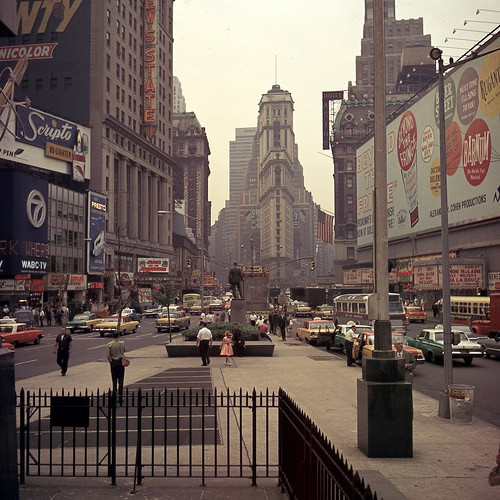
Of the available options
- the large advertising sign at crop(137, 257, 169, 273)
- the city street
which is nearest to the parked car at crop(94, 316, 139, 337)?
the city street

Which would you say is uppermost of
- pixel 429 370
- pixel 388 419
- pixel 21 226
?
pixel 21 226

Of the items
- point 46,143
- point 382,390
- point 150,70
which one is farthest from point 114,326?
point 150,70

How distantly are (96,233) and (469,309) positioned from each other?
57.8m

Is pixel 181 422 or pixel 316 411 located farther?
pixel 316 411

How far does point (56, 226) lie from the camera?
252ft

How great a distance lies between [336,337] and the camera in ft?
106

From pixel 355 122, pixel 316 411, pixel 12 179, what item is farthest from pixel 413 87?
pixel 316 411

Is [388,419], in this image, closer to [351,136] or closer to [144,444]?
[144,444]

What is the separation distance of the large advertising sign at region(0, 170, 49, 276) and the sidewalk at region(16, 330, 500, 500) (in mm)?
44272

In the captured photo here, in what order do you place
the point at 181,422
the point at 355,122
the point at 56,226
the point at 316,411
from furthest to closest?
1. the point at 355,122
2. the point at 56,226
3. the point at 316,411
4. the point at 181,422

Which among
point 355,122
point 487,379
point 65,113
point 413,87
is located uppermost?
point 413,87

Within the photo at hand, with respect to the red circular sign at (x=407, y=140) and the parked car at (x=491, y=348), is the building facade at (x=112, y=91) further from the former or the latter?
the parked car at (x=491, y=348)

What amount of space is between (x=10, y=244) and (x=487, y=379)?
54.6m

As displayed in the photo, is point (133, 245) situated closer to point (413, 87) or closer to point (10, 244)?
point (10, 244)
